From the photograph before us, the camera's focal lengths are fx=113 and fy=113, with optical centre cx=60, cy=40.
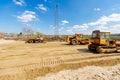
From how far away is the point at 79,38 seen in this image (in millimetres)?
22016

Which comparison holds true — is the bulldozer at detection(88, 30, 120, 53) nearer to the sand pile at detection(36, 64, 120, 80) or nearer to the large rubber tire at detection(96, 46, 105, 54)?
the large rubber tire at detection(96, 46, 105, 54)

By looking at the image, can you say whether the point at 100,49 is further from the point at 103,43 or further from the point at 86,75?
the point at 86,75

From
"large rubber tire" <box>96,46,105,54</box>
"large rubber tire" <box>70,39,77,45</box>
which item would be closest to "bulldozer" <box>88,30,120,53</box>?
"large rubber tire" <box>96,46,105,54</box>

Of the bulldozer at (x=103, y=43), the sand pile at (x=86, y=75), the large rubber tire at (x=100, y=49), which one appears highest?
the bulldozer at (x=103, y=43)

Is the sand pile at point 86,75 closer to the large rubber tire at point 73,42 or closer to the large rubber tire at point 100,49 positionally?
the large rubber tire at point 100,49

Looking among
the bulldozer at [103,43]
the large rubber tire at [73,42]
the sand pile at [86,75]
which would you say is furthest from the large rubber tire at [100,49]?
the large rubber tire at [73,42]

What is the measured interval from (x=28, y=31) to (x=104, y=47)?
73749 millimetres

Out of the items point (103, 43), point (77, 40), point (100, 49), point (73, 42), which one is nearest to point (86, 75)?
point (100, 49)

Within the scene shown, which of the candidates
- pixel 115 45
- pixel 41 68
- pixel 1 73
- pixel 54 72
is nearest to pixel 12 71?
pixel 1 73

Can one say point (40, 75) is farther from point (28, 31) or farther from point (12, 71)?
point (28, 31)

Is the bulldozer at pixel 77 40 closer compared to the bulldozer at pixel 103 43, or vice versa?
the bulldozer at pixel 103 43

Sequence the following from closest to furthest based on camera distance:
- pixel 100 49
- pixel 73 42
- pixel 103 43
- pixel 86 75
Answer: pixel 86 75, pixel 100 49, pixel 103 43, pixel 73 42

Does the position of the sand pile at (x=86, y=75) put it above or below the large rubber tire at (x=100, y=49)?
below

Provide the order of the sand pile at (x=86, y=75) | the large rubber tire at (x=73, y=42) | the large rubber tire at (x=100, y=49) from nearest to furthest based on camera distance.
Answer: the sand pile at (x=86, y=75) → the large rubber tire at (x=100, y=49) → the large rubber tire at (x=73, y=42)
